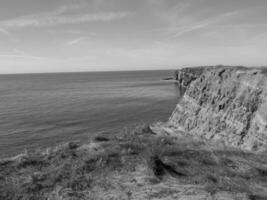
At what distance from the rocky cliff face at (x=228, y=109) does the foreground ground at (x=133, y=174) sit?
10.4ft

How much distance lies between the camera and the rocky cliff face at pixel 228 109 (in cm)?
1770

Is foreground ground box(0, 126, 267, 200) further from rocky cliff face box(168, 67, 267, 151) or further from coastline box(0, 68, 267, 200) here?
rocky cliff face box(168, 67, 267, 151)

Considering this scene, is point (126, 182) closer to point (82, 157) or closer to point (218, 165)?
point (82, 157)

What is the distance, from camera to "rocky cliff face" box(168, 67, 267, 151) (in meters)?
17.7

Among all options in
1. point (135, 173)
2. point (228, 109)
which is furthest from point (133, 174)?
point (228, 109)

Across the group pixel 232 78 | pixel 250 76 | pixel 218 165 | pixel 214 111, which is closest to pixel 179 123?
pixel 214 111

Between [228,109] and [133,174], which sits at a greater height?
[228,109]

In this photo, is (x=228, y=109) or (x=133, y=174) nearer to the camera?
(x=133, y=174)

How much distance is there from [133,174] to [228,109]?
1500 centimetres

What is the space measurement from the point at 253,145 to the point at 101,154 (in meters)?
13.2

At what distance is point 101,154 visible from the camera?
13.8 meters

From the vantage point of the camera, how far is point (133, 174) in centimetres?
1140

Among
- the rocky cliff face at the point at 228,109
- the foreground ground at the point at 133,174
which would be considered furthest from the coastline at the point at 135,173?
the rocky cliff face at the point at 228,109

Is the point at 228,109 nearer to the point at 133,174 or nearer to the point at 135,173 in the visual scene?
the point at 135,173
